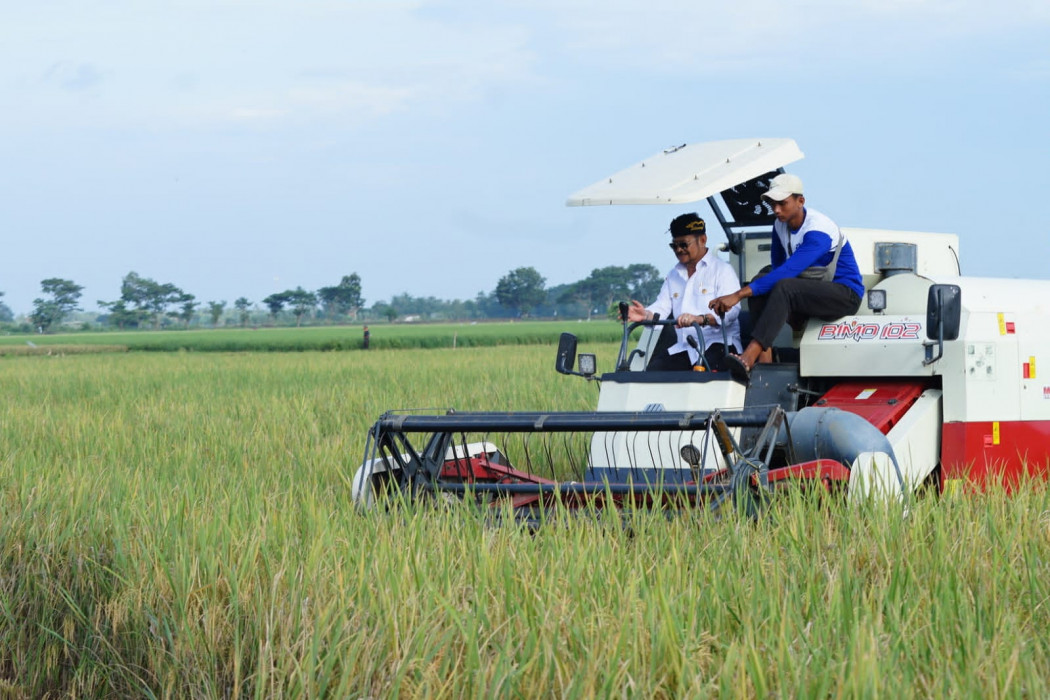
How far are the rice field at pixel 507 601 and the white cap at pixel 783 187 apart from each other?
1875 millimetres

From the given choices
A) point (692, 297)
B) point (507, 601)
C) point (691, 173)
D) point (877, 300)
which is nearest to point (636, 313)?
point (692, 297)

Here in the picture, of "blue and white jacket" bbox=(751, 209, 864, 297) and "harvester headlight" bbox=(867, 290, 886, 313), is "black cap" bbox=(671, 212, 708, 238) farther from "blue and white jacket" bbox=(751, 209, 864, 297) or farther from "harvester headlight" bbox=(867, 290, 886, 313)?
"harvester headlight" bbox=(867, 290, 886, 313)

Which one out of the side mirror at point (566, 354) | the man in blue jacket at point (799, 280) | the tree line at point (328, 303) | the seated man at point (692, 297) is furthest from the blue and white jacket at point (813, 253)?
the tree line at point (328, 303)

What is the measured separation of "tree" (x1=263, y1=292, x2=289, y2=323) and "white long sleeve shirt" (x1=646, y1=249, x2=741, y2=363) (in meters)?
144

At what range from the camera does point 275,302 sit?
14800 centimetres

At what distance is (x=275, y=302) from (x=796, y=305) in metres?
146

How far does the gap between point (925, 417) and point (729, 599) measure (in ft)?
9.43

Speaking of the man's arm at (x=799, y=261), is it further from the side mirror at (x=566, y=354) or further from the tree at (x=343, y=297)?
the tree at (x=343, y=297)

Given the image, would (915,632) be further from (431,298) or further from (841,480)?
(431,298)

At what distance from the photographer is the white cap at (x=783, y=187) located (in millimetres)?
6402

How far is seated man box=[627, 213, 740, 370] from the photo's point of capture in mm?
6562

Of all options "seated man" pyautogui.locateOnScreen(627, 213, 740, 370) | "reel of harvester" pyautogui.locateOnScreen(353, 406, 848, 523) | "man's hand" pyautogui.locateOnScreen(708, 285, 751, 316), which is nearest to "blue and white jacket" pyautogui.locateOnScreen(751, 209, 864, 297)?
"man's hand" pyautogui.locateOnScreen(708, 285, 751, 316)

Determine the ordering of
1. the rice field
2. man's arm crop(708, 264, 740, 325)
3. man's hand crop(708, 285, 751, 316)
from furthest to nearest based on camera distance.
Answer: man's arm crop(708, 264, 740, 325), man's hand crop(708, 285, 751, 316), the rice field

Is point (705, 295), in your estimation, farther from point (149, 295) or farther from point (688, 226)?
point (149, 295)
